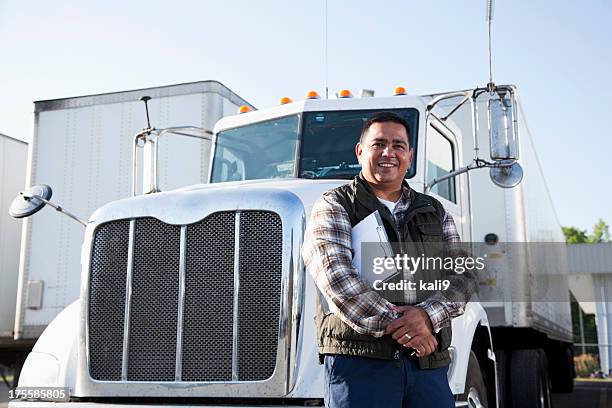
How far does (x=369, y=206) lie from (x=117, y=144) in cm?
661

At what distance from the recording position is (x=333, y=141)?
4.92 metres

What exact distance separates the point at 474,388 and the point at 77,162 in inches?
250

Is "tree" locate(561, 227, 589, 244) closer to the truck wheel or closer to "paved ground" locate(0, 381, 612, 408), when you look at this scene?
"paved ground" locate(0, 381, 612, 408)

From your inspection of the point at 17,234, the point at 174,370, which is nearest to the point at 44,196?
the point at 174,370

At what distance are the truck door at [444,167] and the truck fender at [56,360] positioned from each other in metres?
2.41

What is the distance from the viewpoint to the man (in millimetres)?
2338

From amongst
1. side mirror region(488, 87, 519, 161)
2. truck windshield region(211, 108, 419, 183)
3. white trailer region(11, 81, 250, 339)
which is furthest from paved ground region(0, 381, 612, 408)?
side mirror region(488, 87, 519, 161)

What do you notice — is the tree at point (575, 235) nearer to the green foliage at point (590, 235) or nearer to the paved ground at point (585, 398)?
the green foliage at point (590, 235)

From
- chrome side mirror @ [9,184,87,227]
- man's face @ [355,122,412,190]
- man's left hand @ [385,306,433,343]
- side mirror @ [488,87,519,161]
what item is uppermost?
side mirror @ [488,87,519,161]

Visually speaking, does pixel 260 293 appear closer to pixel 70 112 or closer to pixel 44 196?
pixel 44 196

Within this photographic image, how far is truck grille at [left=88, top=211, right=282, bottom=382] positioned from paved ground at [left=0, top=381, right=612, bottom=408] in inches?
330

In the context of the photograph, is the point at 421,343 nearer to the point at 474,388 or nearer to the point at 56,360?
the point at 474,388

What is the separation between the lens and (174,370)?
3.56 m

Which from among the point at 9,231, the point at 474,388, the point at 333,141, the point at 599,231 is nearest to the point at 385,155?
the point at 474,388
